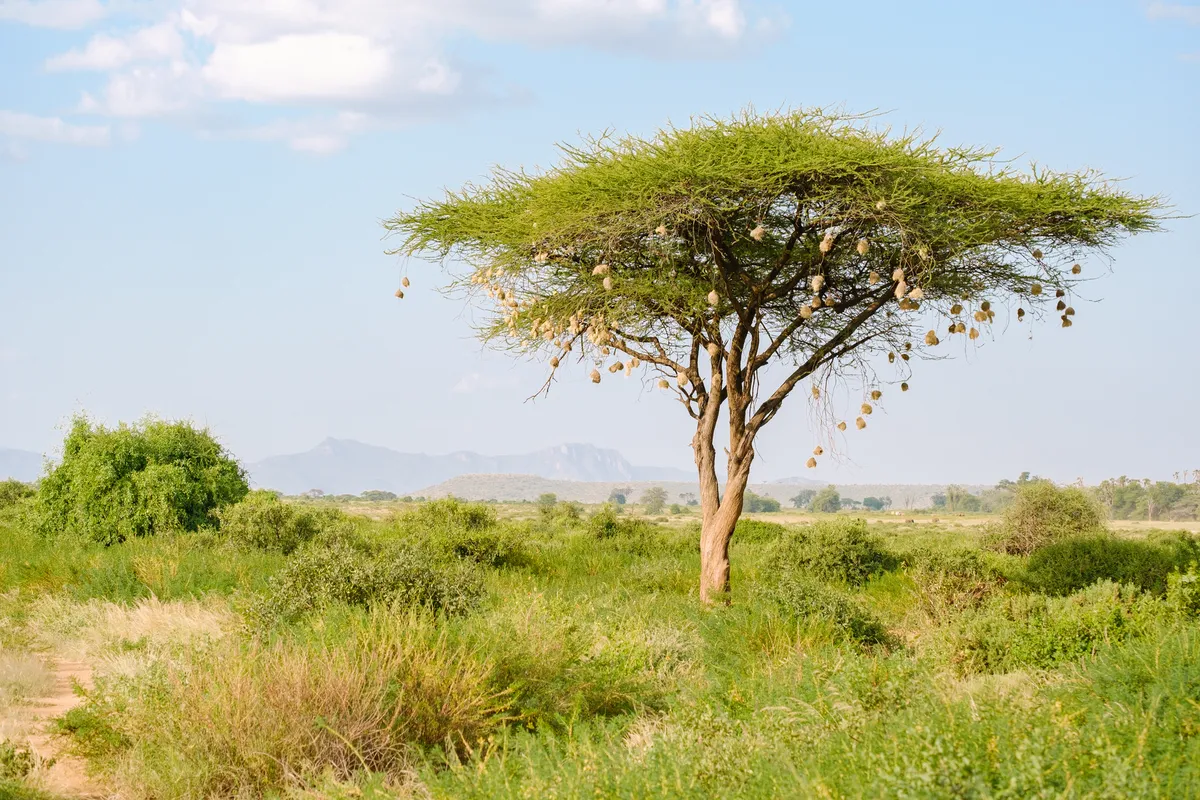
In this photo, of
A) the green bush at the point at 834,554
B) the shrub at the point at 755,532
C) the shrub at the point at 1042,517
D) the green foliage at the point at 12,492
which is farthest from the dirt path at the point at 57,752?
the green foliage at the point at 12,492

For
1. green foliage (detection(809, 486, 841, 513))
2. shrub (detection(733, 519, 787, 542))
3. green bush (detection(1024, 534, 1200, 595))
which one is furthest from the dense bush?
green foliage (detection(809, 486, 841, 513))

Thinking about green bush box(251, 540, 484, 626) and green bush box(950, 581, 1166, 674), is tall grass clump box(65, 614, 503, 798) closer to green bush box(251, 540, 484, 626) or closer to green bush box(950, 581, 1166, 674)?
green bush box(251, 540, 484, 626)

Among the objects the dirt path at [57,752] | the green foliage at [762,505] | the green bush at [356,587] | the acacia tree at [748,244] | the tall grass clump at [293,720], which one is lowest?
the green foliage at [762,505]

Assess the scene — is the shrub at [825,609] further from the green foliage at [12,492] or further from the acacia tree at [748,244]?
the green foliage at [12,492]

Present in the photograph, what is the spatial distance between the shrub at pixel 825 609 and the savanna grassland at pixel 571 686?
0.12 ft

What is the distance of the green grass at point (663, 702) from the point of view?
4.75 meters

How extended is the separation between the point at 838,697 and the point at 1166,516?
101m

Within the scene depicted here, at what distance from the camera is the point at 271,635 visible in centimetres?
925

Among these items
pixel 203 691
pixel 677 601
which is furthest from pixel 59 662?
pixel 677 601

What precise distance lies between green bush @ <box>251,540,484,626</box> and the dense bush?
37.4ft

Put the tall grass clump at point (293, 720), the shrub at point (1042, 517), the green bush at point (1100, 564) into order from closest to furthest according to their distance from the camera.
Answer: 1. the tall grass clump at point (293, 720)
2. the green bush at point (1100, 564)
3. the shrub at point (1042, 517)

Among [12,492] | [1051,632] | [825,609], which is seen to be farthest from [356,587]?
[12,492]

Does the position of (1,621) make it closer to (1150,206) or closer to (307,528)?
(307,528)

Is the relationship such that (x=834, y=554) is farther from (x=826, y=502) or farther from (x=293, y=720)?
(x=826, y=502)
